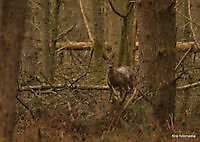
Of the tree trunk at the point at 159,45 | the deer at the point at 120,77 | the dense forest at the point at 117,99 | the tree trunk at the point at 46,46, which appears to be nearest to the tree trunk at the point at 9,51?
the dense forest at the point at 117,99

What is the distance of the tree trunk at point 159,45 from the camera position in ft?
31.2

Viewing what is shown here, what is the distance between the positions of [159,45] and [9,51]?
4183 mm

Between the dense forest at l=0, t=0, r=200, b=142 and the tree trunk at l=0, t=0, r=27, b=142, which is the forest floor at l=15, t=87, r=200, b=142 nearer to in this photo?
the dense forest at l=0, t=0, r=200, b=142

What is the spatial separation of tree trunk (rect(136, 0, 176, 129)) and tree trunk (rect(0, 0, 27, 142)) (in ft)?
12.9

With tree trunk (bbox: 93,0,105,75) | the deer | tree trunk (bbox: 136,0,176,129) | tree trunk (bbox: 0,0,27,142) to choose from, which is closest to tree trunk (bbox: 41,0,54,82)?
tree trunk (bbox: 93,0,105,75)

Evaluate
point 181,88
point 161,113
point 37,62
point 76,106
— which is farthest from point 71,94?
point 37,62

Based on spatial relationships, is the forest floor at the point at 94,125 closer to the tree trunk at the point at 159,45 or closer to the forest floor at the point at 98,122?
the forest floor at the point at 98,122

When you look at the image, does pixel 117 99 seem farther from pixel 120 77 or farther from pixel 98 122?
pixel 120 77

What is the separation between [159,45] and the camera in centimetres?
954

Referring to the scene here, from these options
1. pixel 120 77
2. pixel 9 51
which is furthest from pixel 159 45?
pixel 120 77

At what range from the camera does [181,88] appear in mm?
10898

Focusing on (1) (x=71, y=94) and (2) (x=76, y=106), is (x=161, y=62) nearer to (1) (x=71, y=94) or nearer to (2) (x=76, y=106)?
(2) (x=76, y=106)

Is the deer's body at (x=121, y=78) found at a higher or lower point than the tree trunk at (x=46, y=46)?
lower

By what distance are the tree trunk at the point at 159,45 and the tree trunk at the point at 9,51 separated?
3.93 m
